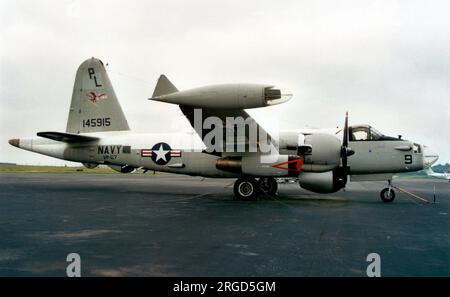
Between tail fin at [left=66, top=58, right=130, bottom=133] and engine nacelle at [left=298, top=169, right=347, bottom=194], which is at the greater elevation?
tail fin at [left=66, top=58, right=130, bottom=133]

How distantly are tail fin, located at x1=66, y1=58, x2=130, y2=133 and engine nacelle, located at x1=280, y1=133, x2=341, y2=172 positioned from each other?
1015cm

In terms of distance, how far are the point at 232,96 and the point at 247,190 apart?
17.6 ft

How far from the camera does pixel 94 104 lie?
63.6 ft

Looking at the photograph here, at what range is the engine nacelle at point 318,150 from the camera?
13.8m

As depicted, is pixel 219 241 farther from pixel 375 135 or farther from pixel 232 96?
pixel 375 135

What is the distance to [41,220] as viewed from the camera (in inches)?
356

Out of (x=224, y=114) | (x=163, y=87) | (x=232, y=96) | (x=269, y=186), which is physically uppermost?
(x=163, y=87)

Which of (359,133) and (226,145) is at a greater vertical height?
(359,133)

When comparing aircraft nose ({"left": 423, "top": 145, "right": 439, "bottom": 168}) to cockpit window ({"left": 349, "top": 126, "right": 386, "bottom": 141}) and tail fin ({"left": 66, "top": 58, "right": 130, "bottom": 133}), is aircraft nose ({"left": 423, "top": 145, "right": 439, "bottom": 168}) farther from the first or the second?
tail fin ({"left": 66, "top": 58, "right": 130, "bottom": 133})

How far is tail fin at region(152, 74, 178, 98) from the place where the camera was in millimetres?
11852

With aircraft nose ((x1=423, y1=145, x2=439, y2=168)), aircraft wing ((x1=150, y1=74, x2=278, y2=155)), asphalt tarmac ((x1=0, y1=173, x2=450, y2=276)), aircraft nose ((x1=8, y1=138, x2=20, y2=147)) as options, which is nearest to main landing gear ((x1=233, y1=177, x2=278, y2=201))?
aircraft wing ((x1=150, y1=74, x2=278, y2=155))

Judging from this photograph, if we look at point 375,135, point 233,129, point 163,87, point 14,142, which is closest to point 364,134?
point 375,135
